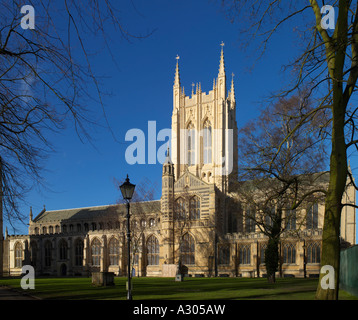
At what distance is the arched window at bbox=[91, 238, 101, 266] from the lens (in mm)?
63500

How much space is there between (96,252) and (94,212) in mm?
13015

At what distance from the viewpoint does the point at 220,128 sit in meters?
62.8

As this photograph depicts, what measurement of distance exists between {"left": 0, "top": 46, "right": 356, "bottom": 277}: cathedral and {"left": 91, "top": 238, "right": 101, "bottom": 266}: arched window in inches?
6.2

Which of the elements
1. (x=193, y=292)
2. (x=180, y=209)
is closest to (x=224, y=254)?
(x=180, y=209)

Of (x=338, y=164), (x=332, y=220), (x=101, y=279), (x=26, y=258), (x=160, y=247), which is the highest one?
(x=338, y=164)

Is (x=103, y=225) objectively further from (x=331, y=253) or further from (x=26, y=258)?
(x=331, y=253)

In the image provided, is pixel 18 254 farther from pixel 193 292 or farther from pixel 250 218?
pixel 193 292

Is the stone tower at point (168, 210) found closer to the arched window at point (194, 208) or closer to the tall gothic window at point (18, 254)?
the arched window at point (194, 208)

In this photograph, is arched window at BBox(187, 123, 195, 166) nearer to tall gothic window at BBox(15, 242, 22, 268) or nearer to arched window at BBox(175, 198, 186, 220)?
arched window at BBox(175, 198, 186, 220)

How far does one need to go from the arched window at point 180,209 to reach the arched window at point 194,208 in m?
0.94

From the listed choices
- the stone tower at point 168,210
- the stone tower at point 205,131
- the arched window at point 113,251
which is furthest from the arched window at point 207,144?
the arched window at point 113,251

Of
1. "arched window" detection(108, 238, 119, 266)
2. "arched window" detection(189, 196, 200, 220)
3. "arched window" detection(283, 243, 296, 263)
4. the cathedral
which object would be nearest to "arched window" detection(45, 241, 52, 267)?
the cathedral
